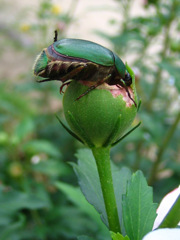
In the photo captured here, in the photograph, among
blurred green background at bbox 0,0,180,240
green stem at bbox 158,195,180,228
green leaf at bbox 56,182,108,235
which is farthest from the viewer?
blurred green background at bbox 0,0,180,240

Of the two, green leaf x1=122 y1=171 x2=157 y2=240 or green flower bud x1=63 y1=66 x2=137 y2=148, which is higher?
green flower bud x1=63 y1=66 x2=137 y2=148

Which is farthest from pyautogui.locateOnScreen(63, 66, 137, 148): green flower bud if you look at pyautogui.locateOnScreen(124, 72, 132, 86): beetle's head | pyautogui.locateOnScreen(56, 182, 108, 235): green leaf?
pyautogui.locateOnScreen(56, 182, 108, 235): green leaf

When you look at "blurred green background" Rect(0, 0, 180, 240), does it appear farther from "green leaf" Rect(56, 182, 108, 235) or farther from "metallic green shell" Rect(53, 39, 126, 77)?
"metallic green shell" Rect(53, 39, 126, 77)

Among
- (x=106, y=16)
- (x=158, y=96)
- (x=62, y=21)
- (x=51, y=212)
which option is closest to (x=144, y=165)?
(x=158, y=96)

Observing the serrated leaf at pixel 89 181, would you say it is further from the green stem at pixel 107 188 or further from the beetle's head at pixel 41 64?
the beetle's head at pixel 41 64

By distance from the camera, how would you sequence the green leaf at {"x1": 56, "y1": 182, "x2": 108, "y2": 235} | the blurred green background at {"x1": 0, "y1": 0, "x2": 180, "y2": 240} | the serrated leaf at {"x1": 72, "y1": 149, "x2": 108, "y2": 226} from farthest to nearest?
the blurred green background at {"x1": 0, "y1": 0, "x2": 180, "y2": 240}, the green leaf at {"x1": 56, "y1": 182, "x2": 108, "y2": 235}, the serrated leaf at {"x1": 72, "y1": 149, "x2": 108, "y2": 226}

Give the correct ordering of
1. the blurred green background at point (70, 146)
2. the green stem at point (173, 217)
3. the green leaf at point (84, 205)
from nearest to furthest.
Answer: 1. the green stem at point (173, 217)
2. the green leaf at point (84, 205)
3. the blurred green background at point (70, 146)

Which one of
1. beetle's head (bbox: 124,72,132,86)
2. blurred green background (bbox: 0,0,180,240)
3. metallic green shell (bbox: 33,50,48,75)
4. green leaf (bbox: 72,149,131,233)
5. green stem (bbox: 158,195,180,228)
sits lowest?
blurred green background (bbox: 0,0,180,240)

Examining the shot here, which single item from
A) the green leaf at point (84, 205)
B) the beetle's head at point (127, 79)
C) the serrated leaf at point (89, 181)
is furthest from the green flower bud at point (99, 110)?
the green leaf at point (84, 205)
